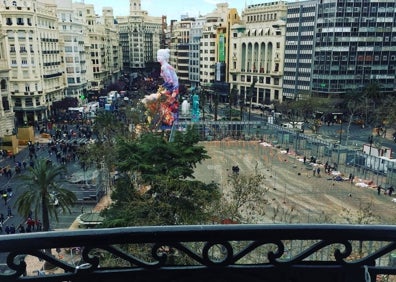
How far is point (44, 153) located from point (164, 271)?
41941 millimetres

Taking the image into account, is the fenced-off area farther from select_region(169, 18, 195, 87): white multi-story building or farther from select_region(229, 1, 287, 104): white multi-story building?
select_region(169, 18, 195, 87): white multi-story building

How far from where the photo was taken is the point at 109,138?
3772 cm

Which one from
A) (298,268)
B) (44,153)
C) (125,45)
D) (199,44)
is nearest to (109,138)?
(44,153)

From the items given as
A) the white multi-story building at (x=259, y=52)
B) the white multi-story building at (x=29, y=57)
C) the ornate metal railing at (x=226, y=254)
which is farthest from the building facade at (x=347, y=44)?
the ornate metal railing at (x=226, y=254)

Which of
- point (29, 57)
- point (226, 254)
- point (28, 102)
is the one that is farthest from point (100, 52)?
point (226, 254)

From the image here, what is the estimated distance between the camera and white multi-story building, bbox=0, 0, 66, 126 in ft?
176

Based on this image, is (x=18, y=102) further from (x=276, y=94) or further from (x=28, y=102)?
(x=276, y=94)

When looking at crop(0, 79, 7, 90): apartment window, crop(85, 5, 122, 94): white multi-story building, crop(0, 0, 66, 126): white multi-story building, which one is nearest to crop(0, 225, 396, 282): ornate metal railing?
crop(0, 79, 7, 90): apartment window

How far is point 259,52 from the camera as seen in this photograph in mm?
77312

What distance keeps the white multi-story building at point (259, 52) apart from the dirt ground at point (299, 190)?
104 feet

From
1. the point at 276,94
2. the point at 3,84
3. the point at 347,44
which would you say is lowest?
the point at 276,94

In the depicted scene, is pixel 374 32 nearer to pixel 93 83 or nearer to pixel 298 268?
pixel 93 83

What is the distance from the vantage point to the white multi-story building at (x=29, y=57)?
53.8 metres

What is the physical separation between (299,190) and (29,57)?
140 ft
